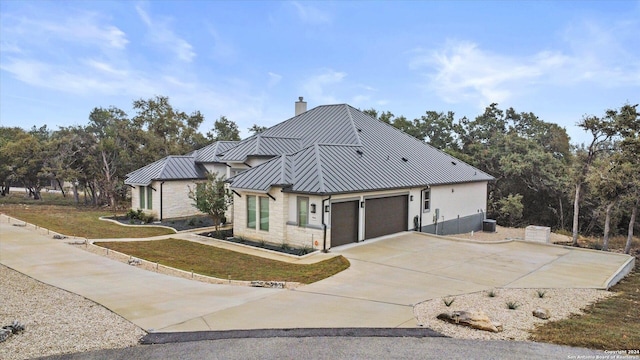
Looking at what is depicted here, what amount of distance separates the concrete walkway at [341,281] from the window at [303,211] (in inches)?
69.8

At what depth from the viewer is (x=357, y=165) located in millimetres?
19422

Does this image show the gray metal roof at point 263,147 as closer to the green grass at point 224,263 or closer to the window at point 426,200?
the green grass at point 224,263

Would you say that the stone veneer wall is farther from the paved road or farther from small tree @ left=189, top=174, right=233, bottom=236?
the paved road

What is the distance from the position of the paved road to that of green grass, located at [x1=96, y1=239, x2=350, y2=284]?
4805 millimetres

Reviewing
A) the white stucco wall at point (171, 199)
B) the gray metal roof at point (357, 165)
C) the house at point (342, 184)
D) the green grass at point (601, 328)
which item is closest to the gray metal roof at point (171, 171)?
the white stucco wall at point (171, 199)

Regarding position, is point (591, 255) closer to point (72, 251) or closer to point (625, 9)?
point (625, 9)

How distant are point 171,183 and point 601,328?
22.9m

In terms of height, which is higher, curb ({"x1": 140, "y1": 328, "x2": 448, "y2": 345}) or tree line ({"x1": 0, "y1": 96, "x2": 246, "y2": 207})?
tree line ({"x1": 0, "y1": 96, "x2": 246, "y2": 207})

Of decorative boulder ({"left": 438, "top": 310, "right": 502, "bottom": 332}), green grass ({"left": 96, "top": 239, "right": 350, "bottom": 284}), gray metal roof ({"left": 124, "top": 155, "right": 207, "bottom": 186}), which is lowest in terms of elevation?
green grass ({"left": 96, "top": 239, "right": 350, "bottom": 284})

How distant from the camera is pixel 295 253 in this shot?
52.9 ft

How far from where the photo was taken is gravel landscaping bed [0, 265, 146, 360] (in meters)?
6.91

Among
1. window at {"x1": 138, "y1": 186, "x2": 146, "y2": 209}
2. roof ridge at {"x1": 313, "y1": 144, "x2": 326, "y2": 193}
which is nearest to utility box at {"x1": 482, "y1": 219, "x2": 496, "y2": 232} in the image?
roof ridge at {"x1": 313, "y1": 144, "x2": 326, "y2": 193}

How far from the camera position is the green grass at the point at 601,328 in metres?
7.20

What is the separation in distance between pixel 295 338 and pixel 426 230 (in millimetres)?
15967
